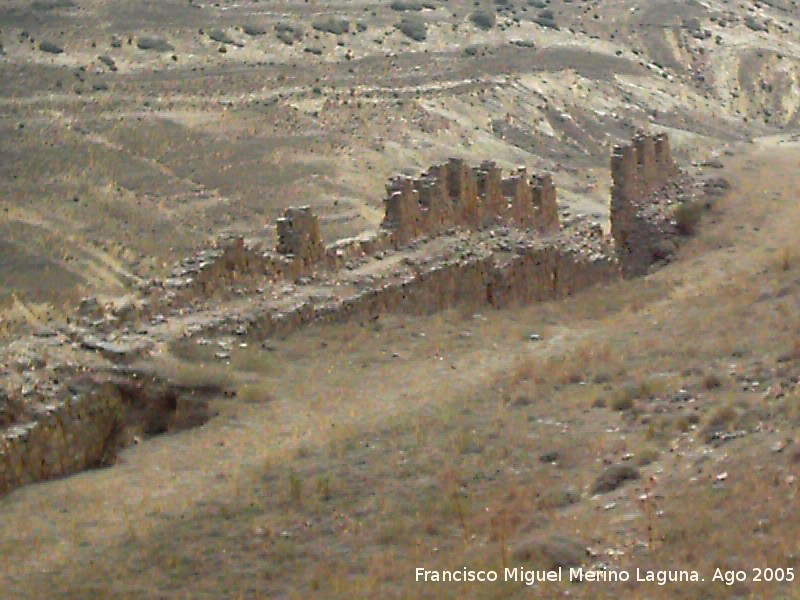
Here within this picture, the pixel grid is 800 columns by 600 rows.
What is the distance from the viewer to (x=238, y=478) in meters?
13.4

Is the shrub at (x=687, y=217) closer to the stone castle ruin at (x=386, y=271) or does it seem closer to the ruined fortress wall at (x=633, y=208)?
the stone castle ruin at (x=386, y=271)

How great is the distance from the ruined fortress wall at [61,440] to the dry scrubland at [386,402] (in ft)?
0.83

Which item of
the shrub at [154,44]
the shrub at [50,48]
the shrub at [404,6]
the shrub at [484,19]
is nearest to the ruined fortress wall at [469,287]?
the shrub at [50,48]

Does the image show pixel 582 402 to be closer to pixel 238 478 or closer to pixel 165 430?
pixel 238 478

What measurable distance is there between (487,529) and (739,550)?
209 cm

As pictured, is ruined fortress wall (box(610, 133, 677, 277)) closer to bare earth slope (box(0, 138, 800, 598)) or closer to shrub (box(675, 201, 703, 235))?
shrub (box(675, 201, 703, 235))

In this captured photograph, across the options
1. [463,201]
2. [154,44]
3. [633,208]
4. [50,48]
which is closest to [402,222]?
[463,201]

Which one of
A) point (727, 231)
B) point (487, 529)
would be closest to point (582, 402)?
point (487, 529)

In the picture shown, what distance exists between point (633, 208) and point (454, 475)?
1426 cm

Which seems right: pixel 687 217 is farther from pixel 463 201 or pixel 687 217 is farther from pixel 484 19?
pixel 484 19

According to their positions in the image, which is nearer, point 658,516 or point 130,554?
point 658,516

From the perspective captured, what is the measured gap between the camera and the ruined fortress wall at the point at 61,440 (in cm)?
1400

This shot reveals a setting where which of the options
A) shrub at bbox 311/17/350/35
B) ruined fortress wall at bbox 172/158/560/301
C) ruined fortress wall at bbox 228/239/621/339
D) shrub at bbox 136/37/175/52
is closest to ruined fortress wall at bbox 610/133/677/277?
ruined fortress wall at bbox 228/239/621/339

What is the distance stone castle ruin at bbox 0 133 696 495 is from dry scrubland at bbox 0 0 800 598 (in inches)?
15.0
